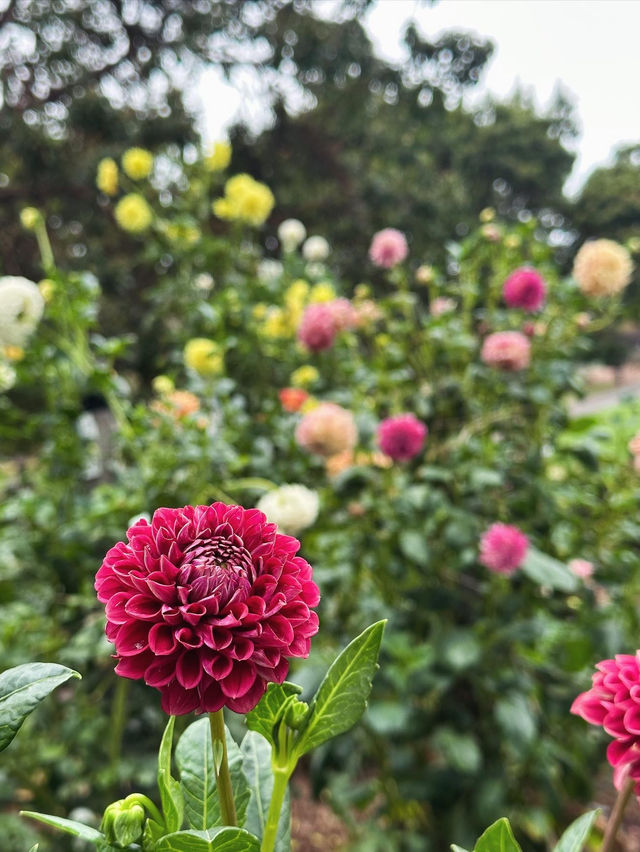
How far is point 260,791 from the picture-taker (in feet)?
1.06

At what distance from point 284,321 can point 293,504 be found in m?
0.90

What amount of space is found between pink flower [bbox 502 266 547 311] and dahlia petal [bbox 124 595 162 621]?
1.06 metres

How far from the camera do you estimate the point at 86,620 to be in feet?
3.66

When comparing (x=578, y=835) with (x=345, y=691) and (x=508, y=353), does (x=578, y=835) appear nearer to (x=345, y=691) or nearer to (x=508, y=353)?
(x=345, y=691)

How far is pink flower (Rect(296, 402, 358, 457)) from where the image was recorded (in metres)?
1.03

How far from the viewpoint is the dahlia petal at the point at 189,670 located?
0.80ft

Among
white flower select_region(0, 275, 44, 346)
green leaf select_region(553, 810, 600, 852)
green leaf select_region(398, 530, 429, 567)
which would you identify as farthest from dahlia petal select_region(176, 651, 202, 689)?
white flower select_region(0, 275, 44, 346)

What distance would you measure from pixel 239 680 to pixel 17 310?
0.91m

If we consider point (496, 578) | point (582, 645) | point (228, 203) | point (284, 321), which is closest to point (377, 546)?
point (496, 578)

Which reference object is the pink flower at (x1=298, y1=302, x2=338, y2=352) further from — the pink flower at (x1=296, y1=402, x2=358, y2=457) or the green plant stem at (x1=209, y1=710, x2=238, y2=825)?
the green plant stem at (x1=209, y1=710, x2=238, y2=825)

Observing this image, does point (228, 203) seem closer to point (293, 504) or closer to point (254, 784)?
point (293, 504)

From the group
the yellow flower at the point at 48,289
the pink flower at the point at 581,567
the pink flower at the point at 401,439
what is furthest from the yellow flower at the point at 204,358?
the pink flower at the point at 581,567

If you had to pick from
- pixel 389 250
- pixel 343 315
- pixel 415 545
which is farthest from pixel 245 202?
pixel 415 545

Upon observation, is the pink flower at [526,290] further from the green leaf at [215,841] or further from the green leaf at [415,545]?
the green leaf at [215,841]
